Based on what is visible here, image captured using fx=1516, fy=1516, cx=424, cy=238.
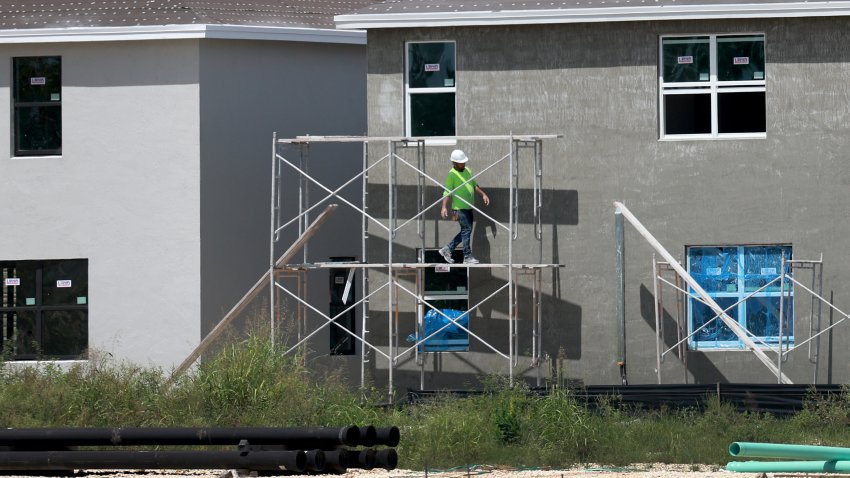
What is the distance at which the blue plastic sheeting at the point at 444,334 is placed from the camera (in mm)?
22391

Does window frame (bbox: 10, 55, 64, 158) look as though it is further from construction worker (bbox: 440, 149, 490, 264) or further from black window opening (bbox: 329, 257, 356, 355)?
construction worker (bbox: 440, 149, 490, 264)

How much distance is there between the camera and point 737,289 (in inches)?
864

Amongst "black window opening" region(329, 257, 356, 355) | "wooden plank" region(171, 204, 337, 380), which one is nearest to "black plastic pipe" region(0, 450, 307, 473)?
"wooden plank" region(171, 204, 337, 380)

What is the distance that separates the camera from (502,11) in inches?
861

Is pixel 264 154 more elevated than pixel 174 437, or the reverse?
pixel 264 154

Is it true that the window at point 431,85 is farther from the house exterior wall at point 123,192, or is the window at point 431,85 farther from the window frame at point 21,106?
the window frame at point 21,106

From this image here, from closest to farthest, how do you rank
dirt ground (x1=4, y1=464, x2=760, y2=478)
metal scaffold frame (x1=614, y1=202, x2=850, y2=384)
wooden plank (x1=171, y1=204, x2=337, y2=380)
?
dirt ground (x1=4, y1=464, x2=760, y2=478)
metal scaffold frame (x1=614, y1=202, x2=850, y2=384)
wooden plank (x1=171, y1=204, x2=337, y2=380)

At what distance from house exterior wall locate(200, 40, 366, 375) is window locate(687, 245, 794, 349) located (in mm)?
5975

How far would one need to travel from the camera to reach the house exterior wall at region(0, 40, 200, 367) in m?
23.3

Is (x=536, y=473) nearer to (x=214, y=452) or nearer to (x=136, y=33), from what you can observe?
(x=214, y=452)

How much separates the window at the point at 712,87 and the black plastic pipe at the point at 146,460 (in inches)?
404

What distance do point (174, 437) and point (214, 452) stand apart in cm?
44

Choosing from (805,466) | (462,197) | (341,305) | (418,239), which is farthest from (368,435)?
(341,305)

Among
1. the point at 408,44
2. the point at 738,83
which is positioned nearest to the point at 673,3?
the point at 738,83
